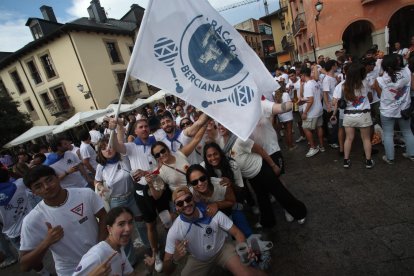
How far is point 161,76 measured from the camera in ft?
7.38

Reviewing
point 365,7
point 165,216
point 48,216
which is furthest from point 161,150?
→ point 365,7

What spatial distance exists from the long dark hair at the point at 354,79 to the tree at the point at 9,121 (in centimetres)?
2225

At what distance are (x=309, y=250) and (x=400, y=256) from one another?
0.87 m

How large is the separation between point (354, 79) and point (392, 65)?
559 millimetres

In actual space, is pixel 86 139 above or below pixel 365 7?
below

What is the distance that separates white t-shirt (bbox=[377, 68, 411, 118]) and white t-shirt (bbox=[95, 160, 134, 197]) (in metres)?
4.22

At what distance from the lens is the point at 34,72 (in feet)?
74.2

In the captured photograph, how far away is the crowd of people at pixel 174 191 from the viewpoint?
2.18 meters

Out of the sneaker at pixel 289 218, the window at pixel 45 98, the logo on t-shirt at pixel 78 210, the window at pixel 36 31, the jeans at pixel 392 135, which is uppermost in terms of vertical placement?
the window at pixel 36 31

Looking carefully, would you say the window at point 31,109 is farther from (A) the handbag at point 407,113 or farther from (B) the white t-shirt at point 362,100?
(A) the handbag at point 407,113

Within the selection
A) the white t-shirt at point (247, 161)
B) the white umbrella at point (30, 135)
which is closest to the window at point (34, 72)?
the white umbrella at point (30, 135)

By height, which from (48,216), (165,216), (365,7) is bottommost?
(165,216)

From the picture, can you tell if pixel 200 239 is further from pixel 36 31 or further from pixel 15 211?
pixel 36 31

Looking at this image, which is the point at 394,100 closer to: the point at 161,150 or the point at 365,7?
the point at 161,150
